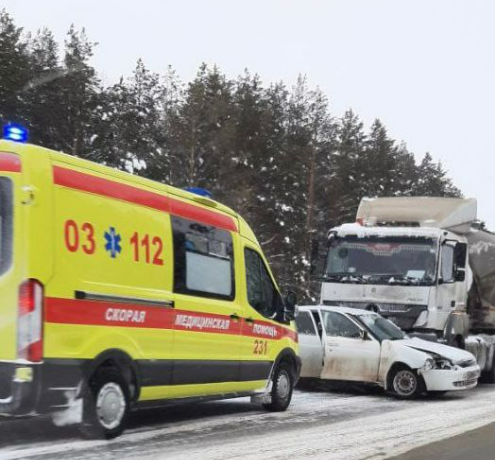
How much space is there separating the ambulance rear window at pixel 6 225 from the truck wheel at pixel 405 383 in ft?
27.0

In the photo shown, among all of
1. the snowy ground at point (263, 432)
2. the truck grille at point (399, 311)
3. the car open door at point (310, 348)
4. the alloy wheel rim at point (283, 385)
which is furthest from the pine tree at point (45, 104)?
the alloy wheel rim at point (283, 385)

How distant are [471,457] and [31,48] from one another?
135ft

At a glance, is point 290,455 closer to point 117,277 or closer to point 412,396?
point 117,277

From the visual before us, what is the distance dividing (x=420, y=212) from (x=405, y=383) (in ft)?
14.9

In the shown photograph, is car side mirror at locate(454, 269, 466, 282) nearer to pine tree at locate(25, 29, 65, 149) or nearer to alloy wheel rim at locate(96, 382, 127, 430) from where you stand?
alloy wheel rim at locate(96, 382, 127, 430)

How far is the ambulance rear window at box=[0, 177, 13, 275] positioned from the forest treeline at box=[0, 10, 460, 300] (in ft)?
95.6

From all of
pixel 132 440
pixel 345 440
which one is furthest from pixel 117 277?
pixel 345 440

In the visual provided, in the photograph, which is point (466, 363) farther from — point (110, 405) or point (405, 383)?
point (110, 405)

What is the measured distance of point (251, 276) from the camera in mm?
10297

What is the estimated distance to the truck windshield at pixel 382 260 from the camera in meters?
15.6

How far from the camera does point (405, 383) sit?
13.5m

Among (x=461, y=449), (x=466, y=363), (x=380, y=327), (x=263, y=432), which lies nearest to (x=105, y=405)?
(x=263, y=432)

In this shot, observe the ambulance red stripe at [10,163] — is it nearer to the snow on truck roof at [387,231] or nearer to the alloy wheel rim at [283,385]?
the alloy wheel rim at [283,385]

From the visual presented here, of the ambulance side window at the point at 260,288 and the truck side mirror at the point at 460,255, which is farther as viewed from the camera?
the truck side mirror at the point at 460,255
